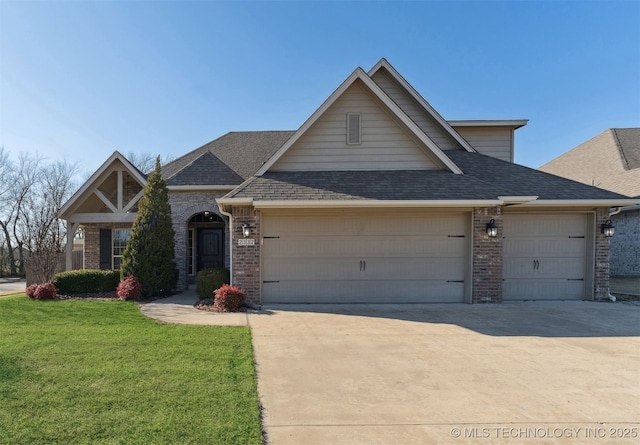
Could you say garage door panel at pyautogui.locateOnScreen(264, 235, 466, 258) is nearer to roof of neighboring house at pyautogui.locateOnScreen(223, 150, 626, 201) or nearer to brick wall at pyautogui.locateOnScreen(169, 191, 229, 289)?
roof of neighboring house at pyautogui.locateOnScreen(223, 150, 626, 201)

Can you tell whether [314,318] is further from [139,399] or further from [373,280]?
[139,399]

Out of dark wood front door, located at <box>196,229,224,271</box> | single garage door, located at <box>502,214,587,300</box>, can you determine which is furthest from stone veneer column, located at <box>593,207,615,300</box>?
dark wood front door, located at <box>196,229,224,271</box>

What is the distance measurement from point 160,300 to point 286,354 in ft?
18.9

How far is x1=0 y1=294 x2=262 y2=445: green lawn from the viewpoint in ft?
8.89

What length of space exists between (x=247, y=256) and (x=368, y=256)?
3.17 meters

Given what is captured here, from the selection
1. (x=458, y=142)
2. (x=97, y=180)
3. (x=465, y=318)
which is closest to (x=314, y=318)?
(x=465, y=318)

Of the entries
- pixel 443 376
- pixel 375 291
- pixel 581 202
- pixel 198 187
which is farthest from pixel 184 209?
pixel 581 202

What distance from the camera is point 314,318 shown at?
22.4 ft

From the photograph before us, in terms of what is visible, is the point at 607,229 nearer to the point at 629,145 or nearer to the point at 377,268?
the point at 377,268

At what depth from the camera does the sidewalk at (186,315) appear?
639 centimetres

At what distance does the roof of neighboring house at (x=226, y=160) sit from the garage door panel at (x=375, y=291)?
16.4 ft

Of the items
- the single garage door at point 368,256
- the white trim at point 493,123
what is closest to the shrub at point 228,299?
the single garage door at point 368,256

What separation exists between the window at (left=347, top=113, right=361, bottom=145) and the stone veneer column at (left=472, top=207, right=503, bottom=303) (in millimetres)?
3759

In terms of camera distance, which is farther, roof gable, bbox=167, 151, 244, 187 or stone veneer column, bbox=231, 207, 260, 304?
roof gable, bbox=167, 151, 244, 187
